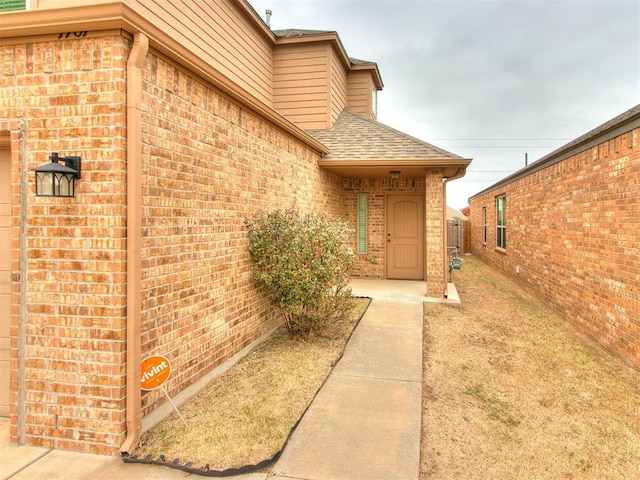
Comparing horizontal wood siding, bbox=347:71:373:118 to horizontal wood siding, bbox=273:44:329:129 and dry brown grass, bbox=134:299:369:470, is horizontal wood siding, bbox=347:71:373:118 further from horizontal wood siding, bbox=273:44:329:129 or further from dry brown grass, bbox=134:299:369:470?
dry brown grass, bbox=134:299:369:470

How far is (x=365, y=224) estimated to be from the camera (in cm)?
1027

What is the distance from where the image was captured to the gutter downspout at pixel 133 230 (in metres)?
2.76

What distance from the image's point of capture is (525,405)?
3639mm

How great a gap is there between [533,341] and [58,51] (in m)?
6.35

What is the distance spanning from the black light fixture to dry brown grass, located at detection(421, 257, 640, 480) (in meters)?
3.18

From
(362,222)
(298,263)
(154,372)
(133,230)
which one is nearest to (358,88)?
(362,222)

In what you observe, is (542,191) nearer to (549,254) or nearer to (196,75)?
(549,254)

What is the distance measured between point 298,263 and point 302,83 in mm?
6275

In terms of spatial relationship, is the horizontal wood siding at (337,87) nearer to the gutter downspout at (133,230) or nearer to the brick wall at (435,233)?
the brick wall at (435,233)

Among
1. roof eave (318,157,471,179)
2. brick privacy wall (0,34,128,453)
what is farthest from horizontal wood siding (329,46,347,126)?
brick privacy wall (0,34,128,453)

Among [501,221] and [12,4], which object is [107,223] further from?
[501,221]

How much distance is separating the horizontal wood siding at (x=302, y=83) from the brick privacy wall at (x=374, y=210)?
1896mm

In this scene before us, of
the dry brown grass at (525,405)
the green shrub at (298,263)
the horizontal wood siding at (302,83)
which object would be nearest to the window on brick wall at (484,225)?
the horizontal wood siding at (302,83)

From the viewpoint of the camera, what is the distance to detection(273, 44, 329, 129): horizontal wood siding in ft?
31.5
